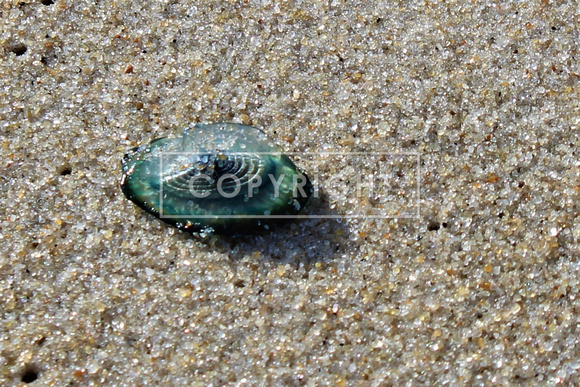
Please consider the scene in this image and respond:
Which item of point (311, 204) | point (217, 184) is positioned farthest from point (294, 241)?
point (217, 184)

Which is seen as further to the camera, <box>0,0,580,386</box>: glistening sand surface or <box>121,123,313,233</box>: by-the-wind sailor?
<box>121,123,313,233</box>: by-the-wind sailor

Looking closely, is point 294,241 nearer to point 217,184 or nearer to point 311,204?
point 311,204

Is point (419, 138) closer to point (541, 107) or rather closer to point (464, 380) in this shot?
point (541, 107)

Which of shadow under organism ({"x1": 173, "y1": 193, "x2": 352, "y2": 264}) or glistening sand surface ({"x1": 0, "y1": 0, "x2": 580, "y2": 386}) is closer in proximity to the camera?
glistening sand surface ({"x1": 0, "y1": 0, "x2": 580, "y2": 386})

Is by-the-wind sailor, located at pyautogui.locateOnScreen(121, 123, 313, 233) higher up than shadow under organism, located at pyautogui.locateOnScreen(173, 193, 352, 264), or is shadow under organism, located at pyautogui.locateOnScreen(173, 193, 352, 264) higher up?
by-the-wind sailor, located at pyautogui.locateOnScreen(121, 123, 313, 233)

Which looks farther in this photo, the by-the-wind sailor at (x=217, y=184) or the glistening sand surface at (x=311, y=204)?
the by-the-wind sailor at (x=217, y=184)

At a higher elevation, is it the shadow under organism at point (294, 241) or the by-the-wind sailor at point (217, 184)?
the by-the-wind sailor at point (217, 184)

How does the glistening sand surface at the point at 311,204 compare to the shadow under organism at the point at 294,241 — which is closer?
the glistening sand surface at the point at 311,204
